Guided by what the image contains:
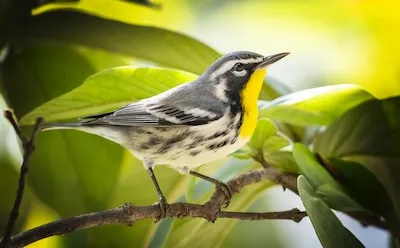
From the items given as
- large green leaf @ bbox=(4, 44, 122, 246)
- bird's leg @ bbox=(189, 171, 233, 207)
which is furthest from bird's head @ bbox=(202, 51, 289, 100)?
large green leaf @ bbox=(4, 44, 122, 246)

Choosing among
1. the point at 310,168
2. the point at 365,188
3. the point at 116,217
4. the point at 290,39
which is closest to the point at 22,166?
the point at 116,217

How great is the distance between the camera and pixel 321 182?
2.28 feet

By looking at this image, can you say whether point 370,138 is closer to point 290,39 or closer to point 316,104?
point 316,104

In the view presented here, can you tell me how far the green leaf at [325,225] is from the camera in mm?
591

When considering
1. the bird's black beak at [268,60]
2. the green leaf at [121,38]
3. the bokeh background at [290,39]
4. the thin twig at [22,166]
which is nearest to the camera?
the thin twig at [22,166]

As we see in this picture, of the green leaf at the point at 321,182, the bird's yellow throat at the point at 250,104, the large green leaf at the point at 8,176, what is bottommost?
the large green leaf at the point at 8,176

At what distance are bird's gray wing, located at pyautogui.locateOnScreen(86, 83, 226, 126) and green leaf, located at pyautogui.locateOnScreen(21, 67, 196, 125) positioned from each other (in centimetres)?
2

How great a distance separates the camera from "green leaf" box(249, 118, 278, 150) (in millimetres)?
704

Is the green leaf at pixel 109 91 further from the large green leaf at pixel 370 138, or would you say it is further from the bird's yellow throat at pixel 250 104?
the large green leaf at pixel 370 138

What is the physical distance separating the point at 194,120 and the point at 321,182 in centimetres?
16

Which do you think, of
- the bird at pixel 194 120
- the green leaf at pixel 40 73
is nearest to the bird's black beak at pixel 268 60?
the bird at pixel 194 120

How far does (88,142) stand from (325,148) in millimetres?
338

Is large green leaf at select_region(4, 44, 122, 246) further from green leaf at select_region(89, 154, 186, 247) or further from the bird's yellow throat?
the bird's yellow throat

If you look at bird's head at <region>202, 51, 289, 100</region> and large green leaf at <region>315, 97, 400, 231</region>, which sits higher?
bird's head at <region>202, 51, 289, 100</region>
